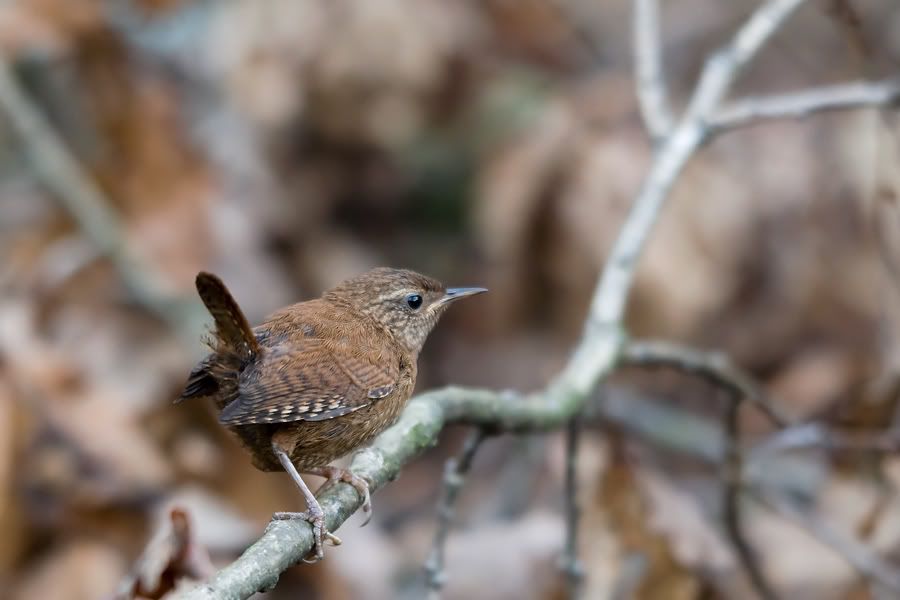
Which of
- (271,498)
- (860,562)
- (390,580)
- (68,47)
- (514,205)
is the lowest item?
(860,562)

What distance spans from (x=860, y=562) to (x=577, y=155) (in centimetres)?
271

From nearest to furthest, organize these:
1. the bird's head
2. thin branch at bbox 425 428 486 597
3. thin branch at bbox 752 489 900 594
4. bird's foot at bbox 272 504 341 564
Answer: bird's foot at bbox 272 504 341 564, thin branch at bbox 425 428 486 597, the bird's head, thin branch at bbox 752 489 900 594

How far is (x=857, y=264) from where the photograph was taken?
770cm

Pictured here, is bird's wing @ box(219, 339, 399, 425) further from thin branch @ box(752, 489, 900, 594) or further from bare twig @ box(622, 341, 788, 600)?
thin branch @ box(752, 489, 900, 594)

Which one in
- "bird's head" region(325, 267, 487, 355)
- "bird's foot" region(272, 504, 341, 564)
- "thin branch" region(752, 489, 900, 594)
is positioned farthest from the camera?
"thin branch" region(752, 489, 900, 594)

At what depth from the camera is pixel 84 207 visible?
586 centimetres

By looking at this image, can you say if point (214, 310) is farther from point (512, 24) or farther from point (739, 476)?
point (512, 24)

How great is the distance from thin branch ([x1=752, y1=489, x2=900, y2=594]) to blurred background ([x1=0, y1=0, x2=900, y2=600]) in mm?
77

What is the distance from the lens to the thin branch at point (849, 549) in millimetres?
4102

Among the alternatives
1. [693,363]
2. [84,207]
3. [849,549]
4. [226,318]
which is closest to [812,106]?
[693,363]

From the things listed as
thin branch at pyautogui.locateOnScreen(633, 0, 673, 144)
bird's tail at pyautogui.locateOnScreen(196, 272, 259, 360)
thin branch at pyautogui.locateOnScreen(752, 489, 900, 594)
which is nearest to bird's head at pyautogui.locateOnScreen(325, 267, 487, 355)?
bird's tail at pyautogui.locateOnScreen(196, 272, 259, 360)

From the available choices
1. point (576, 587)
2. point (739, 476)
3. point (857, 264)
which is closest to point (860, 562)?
point (739, 476)

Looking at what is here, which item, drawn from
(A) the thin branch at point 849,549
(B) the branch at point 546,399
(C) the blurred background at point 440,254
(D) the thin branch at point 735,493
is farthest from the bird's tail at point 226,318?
(A) the thin branch at point 849,549

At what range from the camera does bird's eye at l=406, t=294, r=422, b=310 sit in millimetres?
3678
